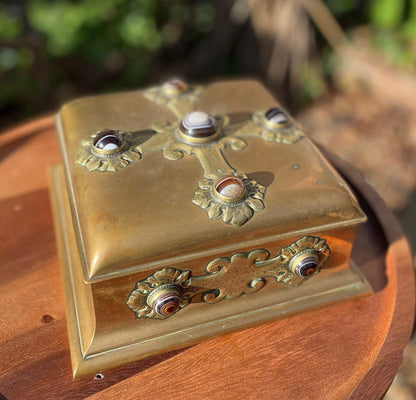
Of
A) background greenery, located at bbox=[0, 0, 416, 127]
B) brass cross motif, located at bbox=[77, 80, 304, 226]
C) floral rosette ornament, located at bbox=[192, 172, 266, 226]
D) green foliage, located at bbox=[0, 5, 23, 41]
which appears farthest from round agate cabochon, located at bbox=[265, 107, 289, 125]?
green foliage, located at bbox=[0, 5, 23, 41]

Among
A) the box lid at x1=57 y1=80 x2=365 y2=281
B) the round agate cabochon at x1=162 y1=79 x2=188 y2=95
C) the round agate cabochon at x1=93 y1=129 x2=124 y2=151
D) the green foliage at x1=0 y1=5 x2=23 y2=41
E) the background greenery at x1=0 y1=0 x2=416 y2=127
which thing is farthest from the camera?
the background greenery at x1=0 y1=0 x2=416 y2=127

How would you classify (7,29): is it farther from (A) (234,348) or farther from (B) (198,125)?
(A) (234,348)

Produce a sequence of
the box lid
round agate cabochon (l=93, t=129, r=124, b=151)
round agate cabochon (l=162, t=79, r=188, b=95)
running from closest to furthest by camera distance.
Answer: the box lid
round agate cabochon (l=93, t=129, r=124, b=151)
round agate cabochon (l=162, t=79, r=188, b=95)

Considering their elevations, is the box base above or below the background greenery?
above

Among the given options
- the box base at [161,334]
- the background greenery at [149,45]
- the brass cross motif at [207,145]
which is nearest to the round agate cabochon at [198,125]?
the brass cross motif at [207,145]

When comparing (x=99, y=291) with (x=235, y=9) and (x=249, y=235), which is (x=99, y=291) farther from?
(x=235, y=9)

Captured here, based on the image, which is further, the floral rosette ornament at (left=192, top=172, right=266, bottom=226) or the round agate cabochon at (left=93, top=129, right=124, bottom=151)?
the round agate cabochon at (left=93, top=129, right=124, bottom=151)

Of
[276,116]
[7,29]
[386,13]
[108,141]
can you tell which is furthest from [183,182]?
[386,13]

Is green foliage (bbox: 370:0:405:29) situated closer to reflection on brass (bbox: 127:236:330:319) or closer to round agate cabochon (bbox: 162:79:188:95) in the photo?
round agate cabochon (bbox: 162:79:188:95)

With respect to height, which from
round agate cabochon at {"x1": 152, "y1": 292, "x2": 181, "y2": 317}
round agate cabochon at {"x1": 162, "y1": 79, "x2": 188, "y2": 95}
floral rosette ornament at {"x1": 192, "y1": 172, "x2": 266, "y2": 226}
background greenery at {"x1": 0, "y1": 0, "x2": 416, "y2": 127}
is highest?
round agate cabochon at {"x1": 162, "y1": 79, "x2": 188, "y2": 95}
